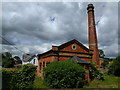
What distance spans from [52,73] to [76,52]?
8.78 meters

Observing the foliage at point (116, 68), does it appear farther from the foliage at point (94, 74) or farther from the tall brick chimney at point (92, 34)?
the foliage at point (94, 74)

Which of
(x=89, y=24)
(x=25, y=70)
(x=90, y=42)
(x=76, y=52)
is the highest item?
(x=89, y=24)

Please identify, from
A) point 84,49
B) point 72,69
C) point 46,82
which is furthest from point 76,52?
point 46,82

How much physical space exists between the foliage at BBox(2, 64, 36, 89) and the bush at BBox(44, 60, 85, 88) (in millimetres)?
4341

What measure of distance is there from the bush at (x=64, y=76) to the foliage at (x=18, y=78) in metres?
4.34

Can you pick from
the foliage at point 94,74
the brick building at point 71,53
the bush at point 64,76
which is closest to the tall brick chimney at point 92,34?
the brick building at point 71,53

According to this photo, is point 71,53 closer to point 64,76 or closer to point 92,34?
point 64,76

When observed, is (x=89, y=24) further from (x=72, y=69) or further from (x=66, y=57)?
(x=72, y=69)

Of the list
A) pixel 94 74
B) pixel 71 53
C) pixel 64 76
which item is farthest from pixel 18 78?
pixel 94 74

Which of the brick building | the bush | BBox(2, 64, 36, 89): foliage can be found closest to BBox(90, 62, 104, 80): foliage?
the brick building

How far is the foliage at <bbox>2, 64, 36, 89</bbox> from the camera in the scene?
8484 millimetres

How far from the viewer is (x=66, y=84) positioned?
42.4 ft

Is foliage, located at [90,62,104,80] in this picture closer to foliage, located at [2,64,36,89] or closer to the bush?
the bush

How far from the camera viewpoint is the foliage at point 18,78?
8484 millimetres
